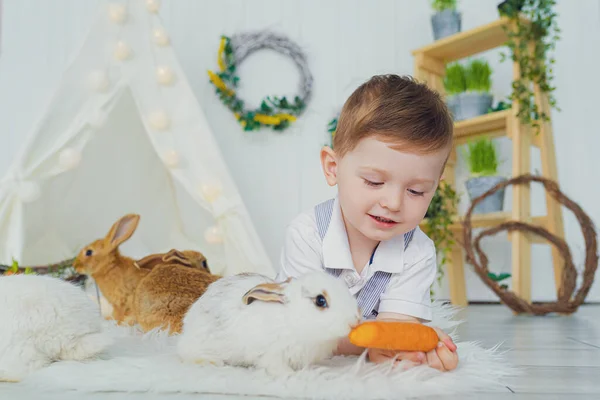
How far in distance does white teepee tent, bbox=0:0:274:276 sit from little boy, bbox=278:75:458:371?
0.92 metres

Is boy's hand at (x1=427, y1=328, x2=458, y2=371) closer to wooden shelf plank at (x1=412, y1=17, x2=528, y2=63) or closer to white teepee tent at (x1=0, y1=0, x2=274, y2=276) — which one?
white teepee tent at (x1=0, y1=0, x2=274, y2=276)

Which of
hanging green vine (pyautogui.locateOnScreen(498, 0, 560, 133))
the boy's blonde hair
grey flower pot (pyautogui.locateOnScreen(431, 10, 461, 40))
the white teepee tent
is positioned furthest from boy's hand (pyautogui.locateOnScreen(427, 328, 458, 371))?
grey flower pot (pyautogui.locateOnScreen(431, 10, 461, 40))

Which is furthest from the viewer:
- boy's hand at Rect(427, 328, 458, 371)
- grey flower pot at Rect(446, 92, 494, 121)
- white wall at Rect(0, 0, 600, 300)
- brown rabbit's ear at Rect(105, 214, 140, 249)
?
white wall at Rect(0, 0, 600, 300)

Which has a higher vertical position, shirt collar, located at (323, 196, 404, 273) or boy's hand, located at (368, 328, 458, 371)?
shirt collar, located at (323, 196, 404, 273)

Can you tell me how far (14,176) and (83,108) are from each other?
0.35 m

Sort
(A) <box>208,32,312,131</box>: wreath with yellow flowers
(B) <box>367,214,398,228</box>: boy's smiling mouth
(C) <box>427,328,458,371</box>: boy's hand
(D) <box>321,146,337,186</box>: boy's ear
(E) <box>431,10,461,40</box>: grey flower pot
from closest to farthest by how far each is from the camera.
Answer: (C) <box>427,328,458,371</box>: boy's hand
(B) <box>367,214,398,228</box>: boy's smiling mouth
(D) <box>321,146,337,186</box>: boy's ear
(E) <box>431,10,461,40</box>: grey flower pot
(A) <box>208,32,312,131</box>: wreath with yellow flowers

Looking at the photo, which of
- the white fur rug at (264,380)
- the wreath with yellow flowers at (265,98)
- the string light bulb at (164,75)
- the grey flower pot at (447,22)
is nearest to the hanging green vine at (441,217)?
the grey flower pot at (447,22)

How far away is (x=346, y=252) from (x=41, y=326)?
0.58m

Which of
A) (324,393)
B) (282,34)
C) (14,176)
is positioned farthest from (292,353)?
(282,34)

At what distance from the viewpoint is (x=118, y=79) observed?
226 centimetres

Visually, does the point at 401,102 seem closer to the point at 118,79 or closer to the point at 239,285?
the point at 239,285

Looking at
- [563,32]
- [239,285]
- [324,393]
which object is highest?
[563,32]

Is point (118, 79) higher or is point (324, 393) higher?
point (118, 79)

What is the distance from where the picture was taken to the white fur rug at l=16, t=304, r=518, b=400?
2.67 feet
